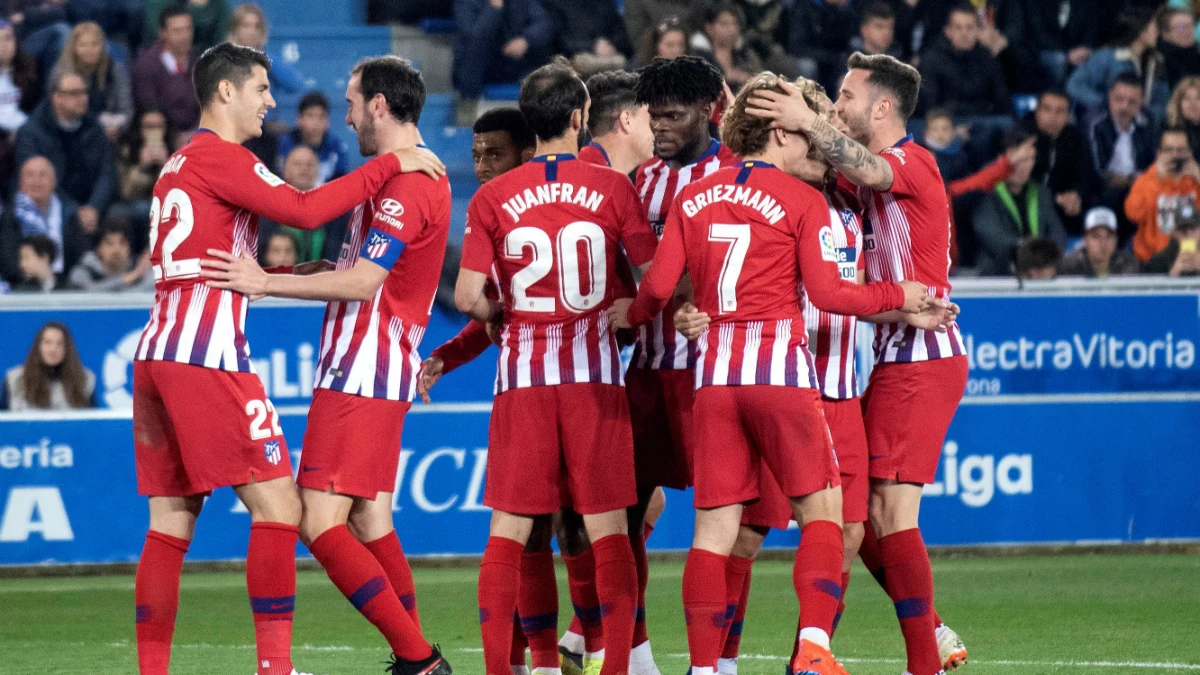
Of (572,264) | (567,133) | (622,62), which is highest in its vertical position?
(622,62)

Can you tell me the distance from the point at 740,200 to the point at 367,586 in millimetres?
1762

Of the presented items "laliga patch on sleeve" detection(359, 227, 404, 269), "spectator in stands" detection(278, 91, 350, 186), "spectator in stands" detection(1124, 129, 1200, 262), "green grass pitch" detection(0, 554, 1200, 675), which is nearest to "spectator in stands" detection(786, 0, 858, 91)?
"spectator in stands" detection(1124, 129, 1200, 262)

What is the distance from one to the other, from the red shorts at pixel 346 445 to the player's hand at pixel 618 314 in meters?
0.81

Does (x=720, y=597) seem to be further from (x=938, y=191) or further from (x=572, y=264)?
(x=938, y=191)

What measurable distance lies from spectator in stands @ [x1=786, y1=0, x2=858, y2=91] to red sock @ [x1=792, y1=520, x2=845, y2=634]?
861cm

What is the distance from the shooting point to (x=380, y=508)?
582 cm

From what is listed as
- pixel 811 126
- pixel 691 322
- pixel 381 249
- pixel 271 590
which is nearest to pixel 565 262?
pixel 691 322

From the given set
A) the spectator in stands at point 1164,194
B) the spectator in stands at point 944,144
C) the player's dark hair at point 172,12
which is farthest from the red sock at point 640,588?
the player's dark hair at point 172,12

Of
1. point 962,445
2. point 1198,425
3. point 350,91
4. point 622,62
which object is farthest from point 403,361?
point 622,62

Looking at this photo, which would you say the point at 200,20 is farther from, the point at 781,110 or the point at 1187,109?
the point at 781,110

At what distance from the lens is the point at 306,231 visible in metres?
11.1

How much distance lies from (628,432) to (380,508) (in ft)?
3.06

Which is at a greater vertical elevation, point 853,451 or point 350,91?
point 350,91

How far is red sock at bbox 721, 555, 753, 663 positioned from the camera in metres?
5.72
